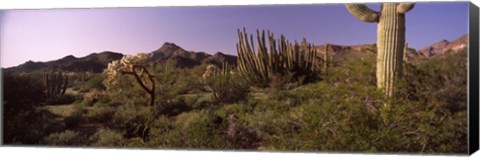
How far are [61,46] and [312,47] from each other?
3.91 metres

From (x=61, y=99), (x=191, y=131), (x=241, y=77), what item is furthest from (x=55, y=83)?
(x=241, y=77)

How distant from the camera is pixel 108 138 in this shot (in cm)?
1343

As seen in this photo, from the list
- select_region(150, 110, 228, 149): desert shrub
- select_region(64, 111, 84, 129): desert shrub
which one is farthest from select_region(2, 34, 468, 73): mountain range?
select_region(150, 110, 228, 149): desert shrub

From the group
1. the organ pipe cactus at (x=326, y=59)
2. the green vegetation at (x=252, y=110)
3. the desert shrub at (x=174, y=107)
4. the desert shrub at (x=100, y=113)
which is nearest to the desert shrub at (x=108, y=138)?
the green vegetation at (x=252, y=110)

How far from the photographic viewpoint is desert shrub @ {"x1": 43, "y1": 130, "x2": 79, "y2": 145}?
13594mm

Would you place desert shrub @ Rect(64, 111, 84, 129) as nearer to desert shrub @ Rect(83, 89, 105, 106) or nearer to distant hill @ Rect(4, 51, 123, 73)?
desert shrub @ Rect(83, 89, 105, 106)

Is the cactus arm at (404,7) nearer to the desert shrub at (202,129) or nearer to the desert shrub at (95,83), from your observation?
the desert shrub at (202,129)

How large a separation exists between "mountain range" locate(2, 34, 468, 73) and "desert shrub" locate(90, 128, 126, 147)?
0.92 metres

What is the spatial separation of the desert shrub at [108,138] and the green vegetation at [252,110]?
2cm

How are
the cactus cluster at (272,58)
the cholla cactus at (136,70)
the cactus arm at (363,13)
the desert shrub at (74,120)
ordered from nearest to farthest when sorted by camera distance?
the cactus arm at (363,13) < the cactus cluster at (272,58) < the cholla cactus at (136,70) < the desert shrub at (74,120)

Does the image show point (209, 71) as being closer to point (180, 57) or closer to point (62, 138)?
point (180, 57)

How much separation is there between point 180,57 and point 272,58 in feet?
4.56

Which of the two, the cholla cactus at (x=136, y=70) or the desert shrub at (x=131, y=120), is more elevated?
the cholla cactus at (x=136, y=70)

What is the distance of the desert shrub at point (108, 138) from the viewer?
1338 centimetres
